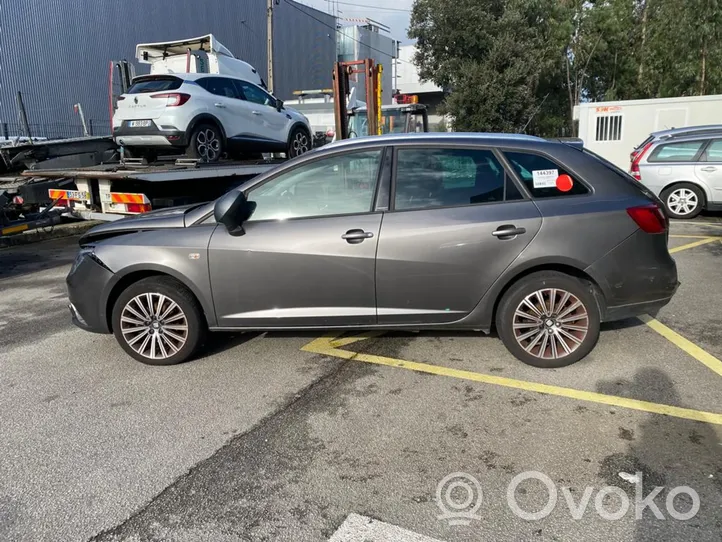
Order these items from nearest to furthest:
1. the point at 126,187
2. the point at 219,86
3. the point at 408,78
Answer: the point at 126,187
the point at 219,86
the point at 408,78

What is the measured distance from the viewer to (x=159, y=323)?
4.22m

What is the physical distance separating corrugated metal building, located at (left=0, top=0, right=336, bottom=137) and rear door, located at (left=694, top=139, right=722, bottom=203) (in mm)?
23682

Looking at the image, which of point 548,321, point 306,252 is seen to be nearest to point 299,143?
point 306,252

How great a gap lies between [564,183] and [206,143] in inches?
277

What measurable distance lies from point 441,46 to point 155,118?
77.1 feet

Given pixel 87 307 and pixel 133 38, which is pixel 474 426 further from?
pixel 133 38

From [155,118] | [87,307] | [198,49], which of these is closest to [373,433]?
[87,307]

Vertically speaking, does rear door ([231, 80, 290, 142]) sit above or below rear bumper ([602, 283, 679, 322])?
above

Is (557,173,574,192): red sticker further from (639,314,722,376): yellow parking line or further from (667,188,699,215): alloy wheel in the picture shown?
(667,188,699,215): alloy wheel

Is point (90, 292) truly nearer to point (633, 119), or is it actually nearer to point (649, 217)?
point (649, 217)

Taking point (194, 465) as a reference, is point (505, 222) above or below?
above

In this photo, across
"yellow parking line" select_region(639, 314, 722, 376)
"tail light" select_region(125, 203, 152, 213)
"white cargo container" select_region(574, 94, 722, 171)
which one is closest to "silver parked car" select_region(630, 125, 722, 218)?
"yellow parking line" select_region(639, 314, 722, 376)

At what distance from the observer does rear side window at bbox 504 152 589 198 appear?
3980 mm

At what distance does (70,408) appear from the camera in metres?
3.67
